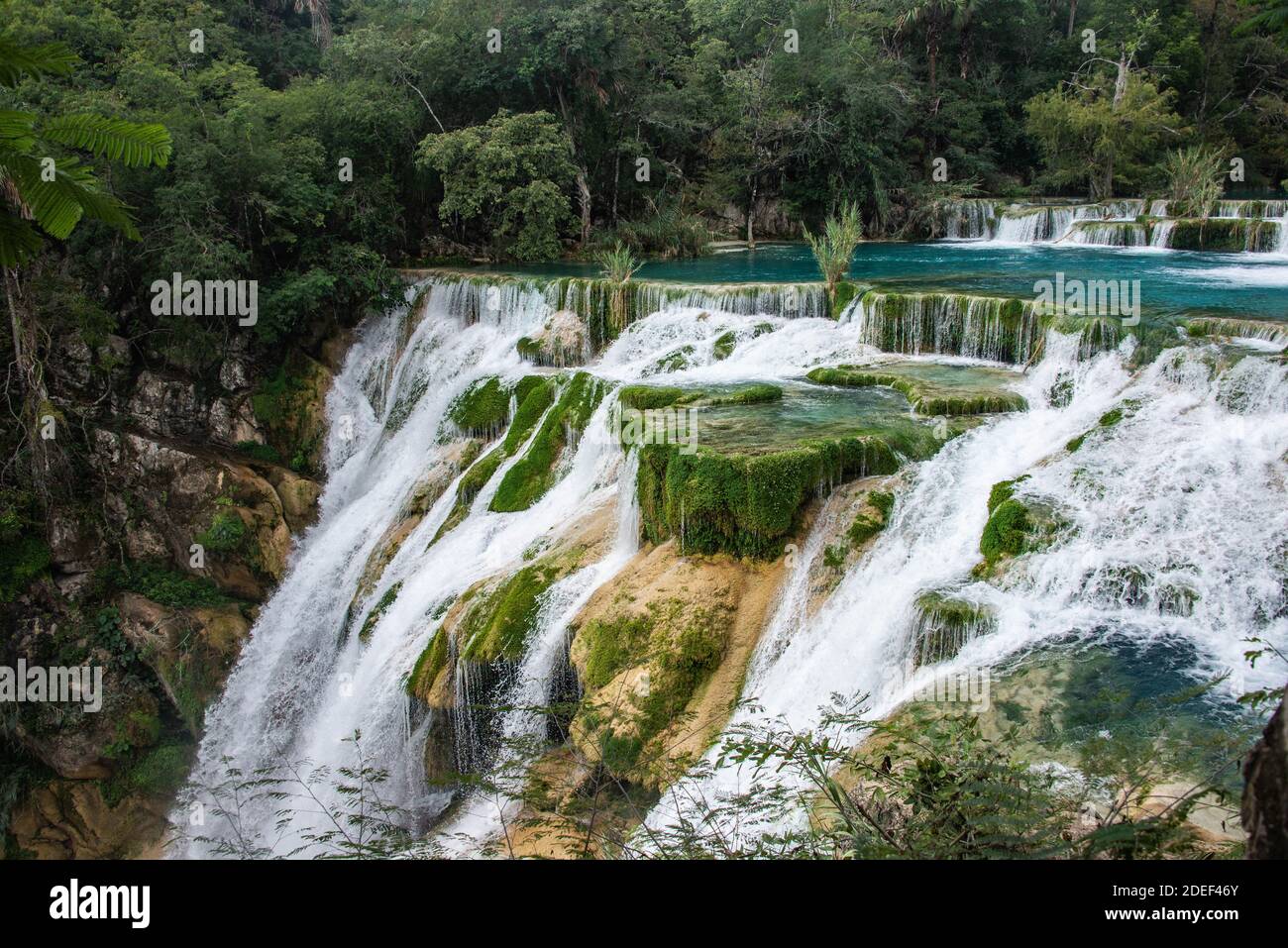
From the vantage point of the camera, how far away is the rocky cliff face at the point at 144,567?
38.3ft

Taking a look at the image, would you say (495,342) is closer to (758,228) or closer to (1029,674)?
(1029,674)

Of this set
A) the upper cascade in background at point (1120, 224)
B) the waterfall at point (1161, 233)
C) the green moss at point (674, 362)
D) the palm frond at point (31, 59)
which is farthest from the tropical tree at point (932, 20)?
the palm frond at point (31, 59)

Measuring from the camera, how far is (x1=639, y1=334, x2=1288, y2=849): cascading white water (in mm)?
6625

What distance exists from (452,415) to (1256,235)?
16.8 meters

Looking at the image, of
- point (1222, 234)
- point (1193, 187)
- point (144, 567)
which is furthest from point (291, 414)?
point (1193, 187)

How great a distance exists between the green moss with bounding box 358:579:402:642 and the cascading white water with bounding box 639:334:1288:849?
17.8 ft

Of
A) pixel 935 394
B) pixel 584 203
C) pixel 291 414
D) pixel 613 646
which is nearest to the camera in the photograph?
pixel 613 646

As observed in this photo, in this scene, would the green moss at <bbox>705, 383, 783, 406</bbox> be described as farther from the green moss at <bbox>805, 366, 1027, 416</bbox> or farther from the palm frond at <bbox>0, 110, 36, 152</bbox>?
the palm frond at <bbox>0, 110, 36, 152</bbox>

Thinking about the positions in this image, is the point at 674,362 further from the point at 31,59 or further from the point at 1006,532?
the point at 31,59

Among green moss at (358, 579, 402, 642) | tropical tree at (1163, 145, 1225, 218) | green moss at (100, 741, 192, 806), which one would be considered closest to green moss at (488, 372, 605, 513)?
green moss at (358, 579, 402, 642)

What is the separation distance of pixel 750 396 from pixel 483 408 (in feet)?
15.8

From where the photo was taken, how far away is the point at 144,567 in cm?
1333

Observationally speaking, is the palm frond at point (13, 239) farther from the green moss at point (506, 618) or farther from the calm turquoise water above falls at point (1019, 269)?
the calm turquoise water above falls at point (1019, 269)
